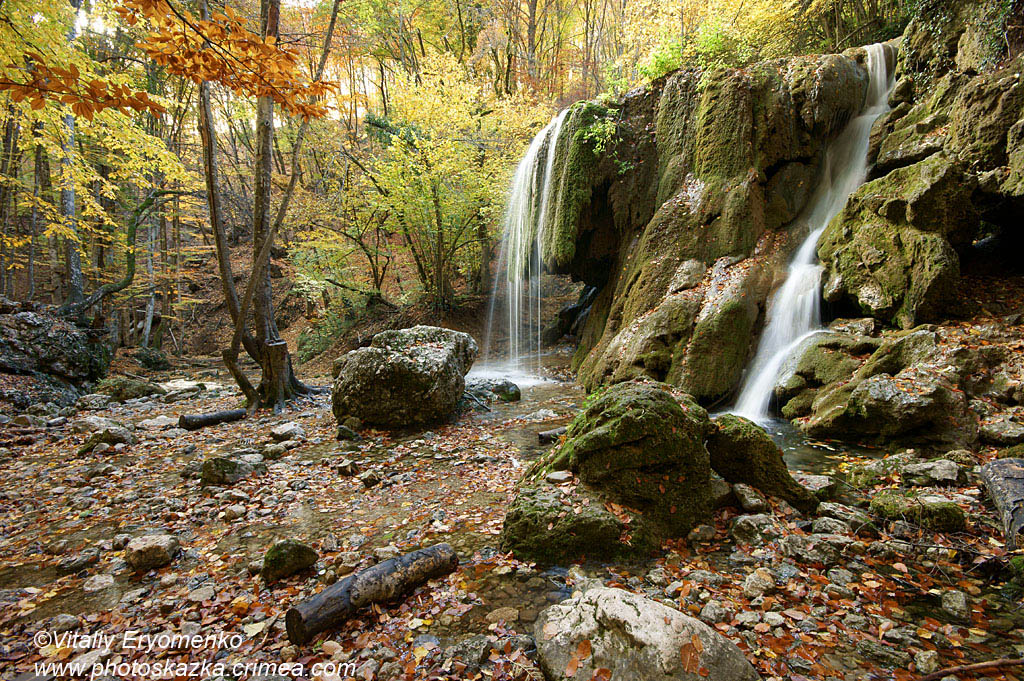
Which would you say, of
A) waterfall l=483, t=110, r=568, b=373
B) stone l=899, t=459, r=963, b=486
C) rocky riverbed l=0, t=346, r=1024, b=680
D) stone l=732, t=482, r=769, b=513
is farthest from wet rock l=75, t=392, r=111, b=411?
stone l=899, t=459, r=963, b=486

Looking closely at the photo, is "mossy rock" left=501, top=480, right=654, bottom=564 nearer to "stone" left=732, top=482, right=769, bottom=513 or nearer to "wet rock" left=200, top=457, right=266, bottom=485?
"stone" left=732, top=482, right=769, bottom=513

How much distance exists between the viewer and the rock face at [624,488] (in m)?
3.01

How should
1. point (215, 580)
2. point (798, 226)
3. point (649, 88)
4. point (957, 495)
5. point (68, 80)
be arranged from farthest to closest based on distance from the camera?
1. point (649, 88)
2. point (798, 226)
3. point (957, 495)
4. point (215, 580)
5. point (68, 80)

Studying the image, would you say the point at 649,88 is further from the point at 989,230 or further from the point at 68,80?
the point at 68,80

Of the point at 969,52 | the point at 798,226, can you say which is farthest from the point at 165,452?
the point at 969,52

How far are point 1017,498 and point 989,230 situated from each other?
221 inches

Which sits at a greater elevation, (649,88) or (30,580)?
(649,88)

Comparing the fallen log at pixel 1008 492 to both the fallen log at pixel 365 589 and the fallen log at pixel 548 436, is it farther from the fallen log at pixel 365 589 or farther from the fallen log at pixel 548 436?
the fallen log at pixel 548 436

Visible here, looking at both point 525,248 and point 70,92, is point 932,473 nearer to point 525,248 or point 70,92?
point 70,92

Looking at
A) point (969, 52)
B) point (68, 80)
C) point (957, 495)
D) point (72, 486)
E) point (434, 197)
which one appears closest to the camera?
point (68, 80)

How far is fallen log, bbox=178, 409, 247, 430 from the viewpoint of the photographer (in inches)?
260

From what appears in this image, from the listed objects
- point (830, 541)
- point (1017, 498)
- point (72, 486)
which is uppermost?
point (1017, 498)

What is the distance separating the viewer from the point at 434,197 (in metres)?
12.5

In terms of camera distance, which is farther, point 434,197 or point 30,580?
point 434,197
